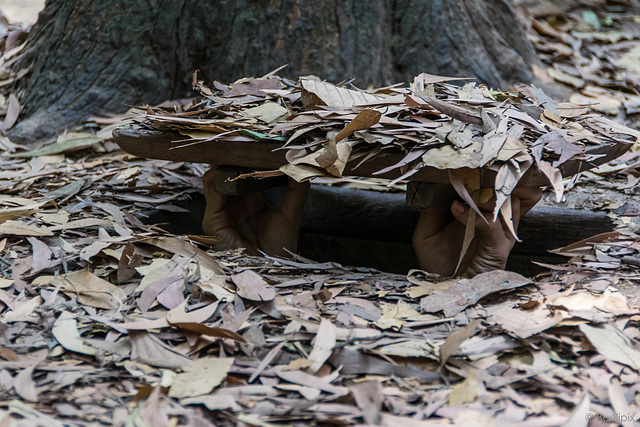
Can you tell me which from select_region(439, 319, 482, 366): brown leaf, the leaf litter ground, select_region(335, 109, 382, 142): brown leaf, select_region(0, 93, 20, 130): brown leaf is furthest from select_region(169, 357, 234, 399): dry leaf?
select_region(0, 93, 20, 130): brown leaf

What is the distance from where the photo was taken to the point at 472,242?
5.38 feet

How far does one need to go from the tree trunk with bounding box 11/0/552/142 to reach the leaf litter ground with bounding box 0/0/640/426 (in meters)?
1.19

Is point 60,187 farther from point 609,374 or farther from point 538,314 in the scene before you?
point 609,374

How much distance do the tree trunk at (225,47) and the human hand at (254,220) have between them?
0.83m

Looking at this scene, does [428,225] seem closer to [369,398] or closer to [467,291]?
[467,291]

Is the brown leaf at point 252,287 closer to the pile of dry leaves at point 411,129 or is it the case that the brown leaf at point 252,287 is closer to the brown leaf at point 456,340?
the pile of dry leaves at point 411,129

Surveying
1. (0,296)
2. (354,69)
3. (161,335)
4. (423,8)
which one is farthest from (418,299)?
(423,8)

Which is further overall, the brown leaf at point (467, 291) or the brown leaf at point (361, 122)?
the brown leaf at point (361, 122)

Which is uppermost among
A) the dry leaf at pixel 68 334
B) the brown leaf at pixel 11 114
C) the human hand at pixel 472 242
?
the brown leaf at pixel 11 114

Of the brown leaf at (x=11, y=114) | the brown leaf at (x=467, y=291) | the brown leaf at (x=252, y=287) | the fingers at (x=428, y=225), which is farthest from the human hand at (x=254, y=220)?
the brown leaf at (x=11, y=114)

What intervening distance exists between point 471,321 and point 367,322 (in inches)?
8.2

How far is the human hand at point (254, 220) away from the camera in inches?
73.9

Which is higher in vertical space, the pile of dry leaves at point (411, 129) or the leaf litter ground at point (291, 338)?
the pile of dry leaves at point (411, 129)

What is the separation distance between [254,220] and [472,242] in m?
0.78
